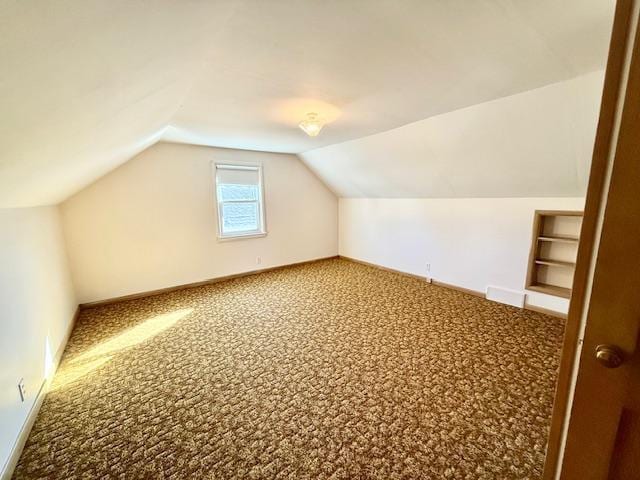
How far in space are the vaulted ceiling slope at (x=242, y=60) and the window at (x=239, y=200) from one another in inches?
78.3

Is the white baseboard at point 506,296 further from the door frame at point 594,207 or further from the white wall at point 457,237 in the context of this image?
the door frame at point 594,207

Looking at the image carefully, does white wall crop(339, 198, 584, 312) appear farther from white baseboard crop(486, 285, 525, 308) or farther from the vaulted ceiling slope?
the vaulted ceiling slope

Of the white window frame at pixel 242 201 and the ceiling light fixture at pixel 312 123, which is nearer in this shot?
the ceiling light fixture at pixel 312 123

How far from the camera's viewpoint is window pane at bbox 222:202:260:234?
471cm

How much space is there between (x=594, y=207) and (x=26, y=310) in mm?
3077

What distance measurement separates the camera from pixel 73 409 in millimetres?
1891

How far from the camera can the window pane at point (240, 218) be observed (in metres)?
4.71

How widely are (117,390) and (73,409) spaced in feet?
0.82

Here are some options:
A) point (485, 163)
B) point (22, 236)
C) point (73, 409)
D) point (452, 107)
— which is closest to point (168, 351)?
point (73, 409)

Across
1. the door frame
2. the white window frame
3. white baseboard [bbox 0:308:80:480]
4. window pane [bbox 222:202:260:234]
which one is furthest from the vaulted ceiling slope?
window pane [bbox 222:202:260:234]

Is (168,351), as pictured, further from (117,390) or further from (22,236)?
(22,236)

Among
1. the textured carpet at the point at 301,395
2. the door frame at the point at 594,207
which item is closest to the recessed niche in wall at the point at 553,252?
the textured carpet at the point at 301,395

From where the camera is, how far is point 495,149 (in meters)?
2.95

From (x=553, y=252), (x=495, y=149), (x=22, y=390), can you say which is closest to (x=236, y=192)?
(x=22, y=390)
